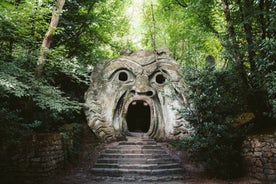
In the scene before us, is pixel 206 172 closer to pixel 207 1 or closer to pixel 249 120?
pixel 249 120

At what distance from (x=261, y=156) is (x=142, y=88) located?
5.41m

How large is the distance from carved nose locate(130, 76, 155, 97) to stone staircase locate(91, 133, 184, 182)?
2214 millimetres

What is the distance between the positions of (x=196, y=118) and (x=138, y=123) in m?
6.18

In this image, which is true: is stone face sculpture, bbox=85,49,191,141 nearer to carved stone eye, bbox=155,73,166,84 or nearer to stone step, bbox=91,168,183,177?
carved stone eye, bbox=155,73,166,84

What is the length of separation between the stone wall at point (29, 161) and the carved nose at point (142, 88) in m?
4.55

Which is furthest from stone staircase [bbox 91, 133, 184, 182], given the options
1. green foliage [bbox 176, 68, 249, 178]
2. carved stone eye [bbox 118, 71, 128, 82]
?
carved stone eye [bbox 118, 71, 128, 82]

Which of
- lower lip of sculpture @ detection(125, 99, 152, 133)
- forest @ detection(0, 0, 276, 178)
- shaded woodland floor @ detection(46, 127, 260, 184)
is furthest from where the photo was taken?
lower lip of sculpture @ detection(125, 99, 152, 133)

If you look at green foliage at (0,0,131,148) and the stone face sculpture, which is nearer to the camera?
green foliage at (0,0,131,148)

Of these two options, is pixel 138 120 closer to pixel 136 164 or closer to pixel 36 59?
pixel 136 164

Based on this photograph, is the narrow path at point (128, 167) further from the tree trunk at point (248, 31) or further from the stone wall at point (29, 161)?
the tree trunk at point (248, 31)

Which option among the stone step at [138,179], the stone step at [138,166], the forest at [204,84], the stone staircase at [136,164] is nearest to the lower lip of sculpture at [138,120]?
the stone staircase at [136,164]

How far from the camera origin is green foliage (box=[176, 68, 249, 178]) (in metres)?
5.82

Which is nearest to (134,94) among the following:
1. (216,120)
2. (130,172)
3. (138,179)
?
(130,172)

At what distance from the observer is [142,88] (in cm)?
939
